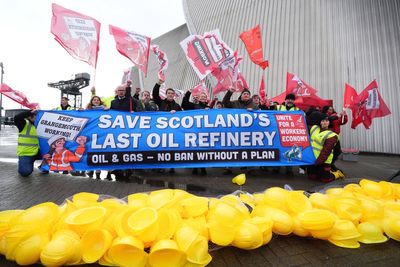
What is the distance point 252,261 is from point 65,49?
18.3 feet

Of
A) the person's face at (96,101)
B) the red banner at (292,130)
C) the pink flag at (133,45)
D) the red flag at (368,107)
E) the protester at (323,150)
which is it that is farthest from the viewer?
the red flag at (368,107)

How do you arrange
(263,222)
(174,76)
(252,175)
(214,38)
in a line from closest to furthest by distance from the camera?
(263,222) → (252,175) → (214,38) → (174,76)

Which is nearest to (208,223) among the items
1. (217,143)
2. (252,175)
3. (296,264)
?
(296,264)

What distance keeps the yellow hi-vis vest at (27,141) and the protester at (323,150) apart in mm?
6273

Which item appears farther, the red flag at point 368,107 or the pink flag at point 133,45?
the red flag at point 368,107

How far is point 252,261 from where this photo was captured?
208 centimetres

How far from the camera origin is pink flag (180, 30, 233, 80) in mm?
6773

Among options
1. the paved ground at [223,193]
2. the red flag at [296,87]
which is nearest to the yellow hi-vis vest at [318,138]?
the paved ground at [223,193]

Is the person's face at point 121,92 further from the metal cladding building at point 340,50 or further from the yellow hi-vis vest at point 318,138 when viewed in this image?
the metal cladding building at point 340,50

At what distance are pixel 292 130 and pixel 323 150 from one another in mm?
788

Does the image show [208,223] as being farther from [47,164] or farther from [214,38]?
[214,38]

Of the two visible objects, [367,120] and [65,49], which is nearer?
[65,49]

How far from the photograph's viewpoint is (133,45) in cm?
598

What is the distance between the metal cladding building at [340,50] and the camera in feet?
41.1
